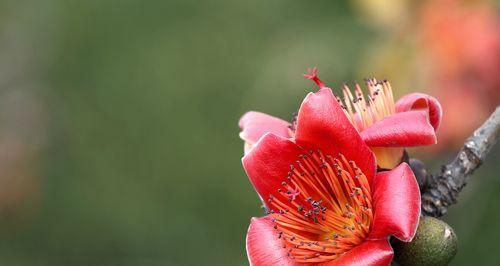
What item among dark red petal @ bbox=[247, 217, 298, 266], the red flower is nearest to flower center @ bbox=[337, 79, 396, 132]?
the red flower

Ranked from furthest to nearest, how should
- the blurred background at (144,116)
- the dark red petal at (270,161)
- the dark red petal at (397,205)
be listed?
the blurred background at (144,116)
the dark red petal at (270,161)
the dark red petal at (397,205)

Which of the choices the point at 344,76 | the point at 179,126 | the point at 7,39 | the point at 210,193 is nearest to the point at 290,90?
the point at 344,76

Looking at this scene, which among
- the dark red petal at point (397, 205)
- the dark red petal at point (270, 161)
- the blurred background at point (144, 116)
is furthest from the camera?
the blurred background at point (144, 116)

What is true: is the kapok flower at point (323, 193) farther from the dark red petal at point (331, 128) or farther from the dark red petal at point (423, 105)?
the dark red petal at point (423, 105)

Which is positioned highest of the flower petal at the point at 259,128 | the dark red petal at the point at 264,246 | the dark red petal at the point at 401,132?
the flower petal at the point at 259,128

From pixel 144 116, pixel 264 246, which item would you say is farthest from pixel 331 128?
pixel 144 116

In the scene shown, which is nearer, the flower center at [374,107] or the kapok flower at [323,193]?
the kapok flower at [323,193]

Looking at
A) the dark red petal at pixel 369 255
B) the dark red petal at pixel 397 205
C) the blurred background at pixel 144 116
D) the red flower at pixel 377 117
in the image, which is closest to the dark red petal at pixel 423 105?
the red flower at pixel 377 117

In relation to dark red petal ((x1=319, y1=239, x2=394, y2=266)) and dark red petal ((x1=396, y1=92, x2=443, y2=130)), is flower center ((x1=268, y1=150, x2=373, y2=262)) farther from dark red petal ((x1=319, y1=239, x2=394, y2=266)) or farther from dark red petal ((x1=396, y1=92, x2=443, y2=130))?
dark red petal ((x1=396, y1=92, x2=443, y2=130))
